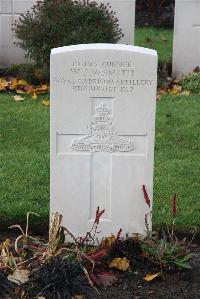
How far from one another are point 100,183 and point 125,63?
0.78 meters

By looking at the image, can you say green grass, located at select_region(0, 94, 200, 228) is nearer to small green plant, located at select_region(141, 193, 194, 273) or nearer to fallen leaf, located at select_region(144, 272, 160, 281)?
small green plant, located at select_region(141, 193, 194, 273)

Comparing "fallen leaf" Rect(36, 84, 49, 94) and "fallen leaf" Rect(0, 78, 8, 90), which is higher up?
"fallen leaf" Rect(0, 78, 8, 90)

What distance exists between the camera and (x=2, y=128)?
7352 mm

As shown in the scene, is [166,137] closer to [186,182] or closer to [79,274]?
[186,182]

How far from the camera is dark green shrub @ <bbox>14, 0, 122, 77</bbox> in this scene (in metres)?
9.18

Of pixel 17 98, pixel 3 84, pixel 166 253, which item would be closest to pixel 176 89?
pixel 17 98

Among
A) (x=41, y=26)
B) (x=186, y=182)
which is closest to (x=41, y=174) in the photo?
(x=186, y=182)

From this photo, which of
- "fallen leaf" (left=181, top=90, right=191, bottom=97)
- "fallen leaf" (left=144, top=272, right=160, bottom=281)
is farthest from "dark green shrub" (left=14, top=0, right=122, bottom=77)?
"fallen leaf" (left=144, top=272, right=160, bottom=281)

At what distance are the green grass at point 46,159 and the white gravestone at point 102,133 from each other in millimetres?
524

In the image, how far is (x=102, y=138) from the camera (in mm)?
4555

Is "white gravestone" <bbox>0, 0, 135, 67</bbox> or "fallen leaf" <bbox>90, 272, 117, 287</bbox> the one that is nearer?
"fallen leaf" <bbox>90, 272, 117, 287</bbox>

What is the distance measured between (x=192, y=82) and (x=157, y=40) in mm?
5284

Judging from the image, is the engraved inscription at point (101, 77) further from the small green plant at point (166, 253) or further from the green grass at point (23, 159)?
the green grass at point (23, 159)

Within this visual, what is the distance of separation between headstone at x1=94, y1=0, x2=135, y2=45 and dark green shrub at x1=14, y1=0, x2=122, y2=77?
463 millimetres
